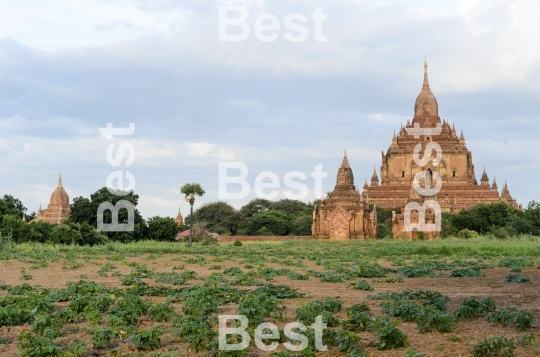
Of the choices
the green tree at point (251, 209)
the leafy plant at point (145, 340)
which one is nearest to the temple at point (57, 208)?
the green tree at point (251, 209)

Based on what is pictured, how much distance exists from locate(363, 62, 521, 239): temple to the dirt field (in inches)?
1886

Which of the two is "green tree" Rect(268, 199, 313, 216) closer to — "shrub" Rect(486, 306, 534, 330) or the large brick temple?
the large brick temple

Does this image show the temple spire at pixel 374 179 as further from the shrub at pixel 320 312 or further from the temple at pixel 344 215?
the shrub at pixel 320 312

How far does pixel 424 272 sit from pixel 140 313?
10.6 metres

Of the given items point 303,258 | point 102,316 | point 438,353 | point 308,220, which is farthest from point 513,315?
point 308,220

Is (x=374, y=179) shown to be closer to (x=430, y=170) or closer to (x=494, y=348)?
(x=430, y=170)

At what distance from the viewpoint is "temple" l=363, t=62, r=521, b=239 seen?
72.8 m

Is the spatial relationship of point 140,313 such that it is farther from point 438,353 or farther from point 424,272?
point 424,272

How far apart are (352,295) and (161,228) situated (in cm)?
4315

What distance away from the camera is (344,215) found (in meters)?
58.0

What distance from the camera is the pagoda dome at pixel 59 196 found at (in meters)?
99.0

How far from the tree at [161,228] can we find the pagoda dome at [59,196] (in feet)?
148

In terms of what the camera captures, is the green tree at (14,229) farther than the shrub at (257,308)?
Yes

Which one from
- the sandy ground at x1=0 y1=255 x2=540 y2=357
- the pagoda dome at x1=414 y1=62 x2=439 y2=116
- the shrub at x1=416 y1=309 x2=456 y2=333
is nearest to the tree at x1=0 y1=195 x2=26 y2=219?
the pagoda dome at x1=414 y1=62 x2=439 y2=116
